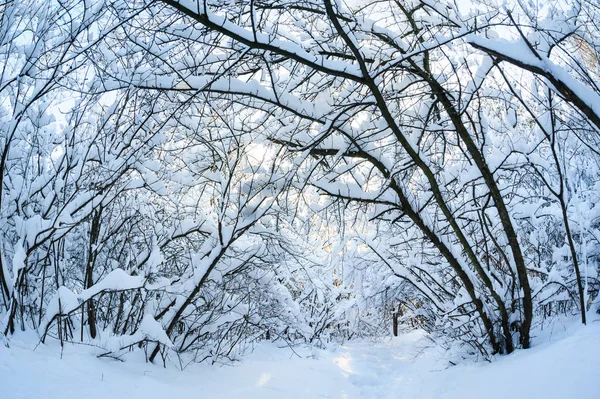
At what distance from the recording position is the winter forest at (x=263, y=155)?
8.02 feet

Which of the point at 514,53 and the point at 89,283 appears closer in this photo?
the point at 514,53

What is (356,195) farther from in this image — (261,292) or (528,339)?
(261,292)

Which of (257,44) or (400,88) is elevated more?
(400,88)

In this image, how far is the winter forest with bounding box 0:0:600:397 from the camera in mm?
2443

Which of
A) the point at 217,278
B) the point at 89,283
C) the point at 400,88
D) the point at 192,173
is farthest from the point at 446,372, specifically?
the point at 89,283

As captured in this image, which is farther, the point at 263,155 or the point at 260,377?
the point at 260,377

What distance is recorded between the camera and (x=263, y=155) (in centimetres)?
358

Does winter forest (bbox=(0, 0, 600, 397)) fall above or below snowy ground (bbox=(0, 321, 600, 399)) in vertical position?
above

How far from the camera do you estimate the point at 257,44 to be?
202cm

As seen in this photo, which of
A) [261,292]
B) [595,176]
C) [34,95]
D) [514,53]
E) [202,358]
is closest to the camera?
[514,53]

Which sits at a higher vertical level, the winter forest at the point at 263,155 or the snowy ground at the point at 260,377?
the winter forest at the point at 263,155

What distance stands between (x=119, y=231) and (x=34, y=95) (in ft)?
6.81

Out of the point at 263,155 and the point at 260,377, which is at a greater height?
the point at 263,155

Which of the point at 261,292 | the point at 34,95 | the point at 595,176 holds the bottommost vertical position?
the point at 261,292
